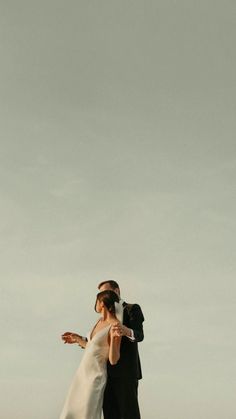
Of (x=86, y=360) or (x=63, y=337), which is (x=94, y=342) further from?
(x=63, y=337)

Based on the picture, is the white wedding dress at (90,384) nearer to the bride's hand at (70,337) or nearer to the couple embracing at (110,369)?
the couple embracing at (110,369)

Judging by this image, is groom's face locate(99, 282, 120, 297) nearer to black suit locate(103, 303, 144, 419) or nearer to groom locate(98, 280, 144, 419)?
groom locate(98, 280, 144, 419)

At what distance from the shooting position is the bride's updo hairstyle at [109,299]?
8.23m

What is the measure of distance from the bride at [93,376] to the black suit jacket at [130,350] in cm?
19

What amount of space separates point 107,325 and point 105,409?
1101 mm

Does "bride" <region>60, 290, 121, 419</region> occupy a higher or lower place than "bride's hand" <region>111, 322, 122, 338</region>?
lower

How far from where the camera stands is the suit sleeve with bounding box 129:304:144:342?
812cm

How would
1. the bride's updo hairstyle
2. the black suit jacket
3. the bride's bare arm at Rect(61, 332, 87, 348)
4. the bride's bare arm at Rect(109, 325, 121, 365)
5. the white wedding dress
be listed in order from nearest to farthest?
the white wedding dress, the bride's bare arm at Rect(109, 325, 121, 365), the black suit jacket, the bride's updo hairstyle, the bride's bare arm at Rect(61, 332, 87, 348)

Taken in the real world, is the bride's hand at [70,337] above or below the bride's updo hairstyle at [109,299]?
below

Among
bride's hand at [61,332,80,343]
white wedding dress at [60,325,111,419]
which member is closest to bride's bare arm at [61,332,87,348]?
bride's hand at [61,332,80,343]

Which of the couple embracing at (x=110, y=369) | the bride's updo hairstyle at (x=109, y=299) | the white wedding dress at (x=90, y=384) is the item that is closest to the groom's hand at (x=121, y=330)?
the couple embracing at (x=110, y=369)

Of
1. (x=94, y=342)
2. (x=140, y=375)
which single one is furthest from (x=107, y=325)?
(x=140, y=375)

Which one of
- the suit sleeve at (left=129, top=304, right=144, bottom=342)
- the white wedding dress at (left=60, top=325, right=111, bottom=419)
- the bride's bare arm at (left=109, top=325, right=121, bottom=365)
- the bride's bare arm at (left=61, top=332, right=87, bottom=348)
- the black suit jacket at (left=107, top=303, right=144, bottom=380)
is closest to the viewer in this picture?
the white wedding dress at (left=60, top=325, right=111, bottom=419)

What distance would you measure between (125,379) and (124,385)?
0.26ft
